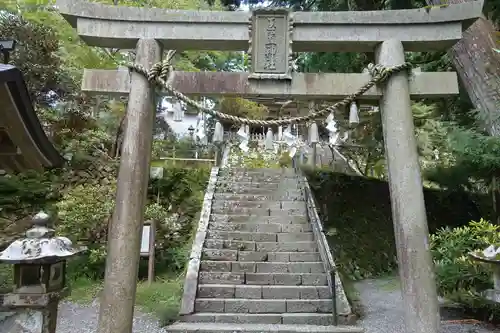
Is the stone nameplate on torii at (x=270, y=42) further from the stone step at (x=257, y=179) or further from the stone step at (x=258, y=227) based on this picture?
the stone step at (x=257, y=179)

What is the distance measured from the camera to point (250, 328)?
5.34 meters

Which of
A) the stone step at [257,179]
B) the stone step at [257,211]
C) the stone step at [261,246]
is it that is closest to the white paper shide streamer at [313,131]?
the stone step at [261,246]

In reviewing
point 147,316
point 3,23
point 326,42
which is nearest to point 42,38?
point 3,23

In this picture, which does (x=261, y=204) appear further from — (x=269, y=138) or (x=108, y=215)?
(x=108, y=215)

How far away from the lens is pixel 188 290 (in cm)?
613

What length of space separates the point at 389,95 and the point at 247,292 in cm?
399

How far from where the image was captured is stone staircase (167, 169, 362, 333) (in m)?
5.71

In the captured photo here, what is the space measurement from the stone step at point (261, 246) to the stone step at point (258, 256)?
0.17 m

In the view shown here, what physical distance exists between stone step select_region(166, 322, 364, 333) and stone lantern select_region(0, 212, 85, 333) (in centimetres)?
210

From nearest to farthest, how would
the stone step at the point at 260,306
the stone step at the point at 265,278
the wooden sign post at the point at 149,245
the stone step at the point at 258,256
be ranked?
the stone step at the point at 260,306 → the stone step at the point at 265,278 → the stone step at the point at 258,256 → the wooden sign post at the point at 149,245

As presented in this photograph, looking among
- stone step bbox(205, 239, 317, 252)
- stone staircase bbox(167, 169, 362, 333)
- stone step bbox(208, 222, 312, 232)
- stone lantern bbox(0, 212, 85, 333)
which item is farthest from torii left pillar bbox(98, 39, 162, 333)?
stone step bbox(208, 222, 312, 232)

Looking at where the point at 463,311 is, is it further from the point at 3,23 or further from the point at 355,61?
the point at 3,23

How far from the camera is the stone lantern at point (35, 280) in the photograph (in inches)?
134

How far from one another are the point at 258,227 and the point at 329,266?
7.04ft
